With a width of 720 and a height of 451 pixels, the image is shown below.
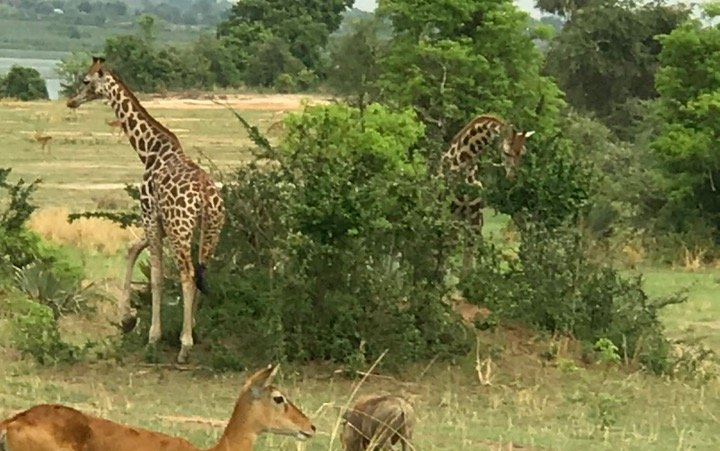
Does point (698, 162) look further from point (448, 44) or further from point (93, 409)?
point (93, 409)

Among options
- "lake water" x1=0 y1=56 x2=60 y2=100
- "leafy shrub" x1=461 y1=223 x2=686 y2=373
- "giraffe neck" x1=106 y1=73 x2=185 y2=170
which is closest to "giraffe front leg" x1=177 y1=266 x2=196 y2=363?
"giraffe neck" x1=106 y1=73 x2=185 y2=170

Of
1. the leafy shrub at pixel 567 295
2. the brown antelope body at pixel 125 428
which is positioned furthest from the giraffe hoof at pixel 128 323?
the brown antelope body at pixel 125 428

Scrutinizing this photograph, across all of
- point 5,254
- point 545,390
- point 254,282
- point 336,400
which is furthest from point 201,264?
point 5,254

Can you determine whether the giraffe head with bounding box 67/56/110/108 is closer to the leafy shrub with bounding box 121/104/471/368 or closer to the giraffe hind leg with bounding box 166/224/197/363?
the leafy shrub with bounding box 121/104/471/368

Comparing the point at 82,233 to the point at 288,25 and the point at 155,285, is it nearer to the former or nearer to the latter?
the point at 155,285

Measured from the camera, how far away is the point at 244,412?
8.07m

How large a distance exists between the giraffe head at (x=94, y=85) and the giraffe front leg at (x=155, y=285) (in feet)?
5.89

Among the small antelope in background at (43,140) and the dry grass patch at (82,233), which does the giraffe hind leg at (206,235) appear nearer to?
the dry grass patch at (82,233)

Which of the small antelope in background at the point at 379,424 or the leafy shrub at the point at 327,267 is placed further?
the leafy shrub at the point at 327,267

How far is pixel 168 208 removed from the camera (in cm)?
1427

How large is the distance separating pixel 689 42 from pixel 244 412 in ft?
62.9

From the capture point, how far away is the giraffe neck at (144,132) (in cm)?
1484

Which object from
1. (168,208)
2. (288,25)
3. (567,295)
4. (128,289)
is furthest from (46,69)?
(168,208)

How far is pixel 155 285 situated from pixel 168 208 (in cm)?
68
